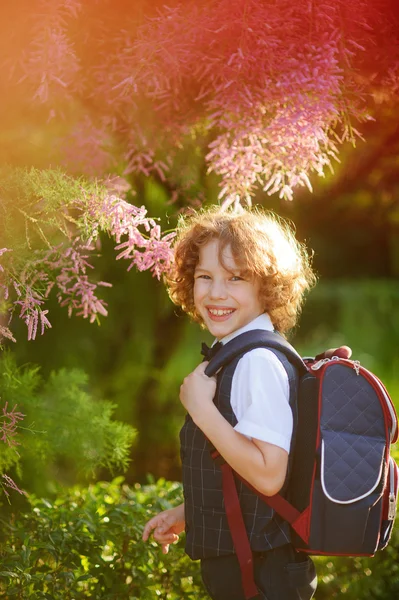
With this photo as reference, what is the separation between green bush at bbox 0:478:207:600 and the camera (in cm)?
250

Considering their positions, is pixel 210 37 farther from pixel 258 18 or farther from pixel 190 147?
pixel 190 147

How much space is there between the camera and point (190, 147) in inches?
122

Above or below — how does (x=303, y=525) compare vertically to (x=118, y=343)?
below

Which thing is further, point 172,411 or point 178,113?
point 172,411

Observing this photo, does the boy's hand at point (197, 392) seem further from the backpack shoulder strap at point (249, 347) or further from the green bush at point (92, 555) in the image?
the green bush at point (92, 555)

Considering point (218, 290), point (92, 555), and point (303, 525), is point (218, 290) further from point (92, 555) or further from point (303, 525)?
point (92, 555)

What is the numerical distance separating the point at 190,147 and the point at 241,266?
1.11m

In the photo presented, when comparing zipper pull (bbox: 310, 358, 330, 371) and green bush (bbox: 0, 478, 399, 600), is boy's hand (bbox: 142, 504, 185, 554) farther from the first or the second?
zipper pull (bbox: 310, 358, 330, 371)

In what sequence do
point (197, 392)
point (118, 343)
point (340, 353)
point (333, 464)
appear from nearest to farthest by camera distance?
1. point (333, 464)
2. point (197, 392)
3. point (340, 353)
4. point (118, 343)

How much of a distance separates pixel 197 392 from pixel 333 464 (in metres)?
0.38

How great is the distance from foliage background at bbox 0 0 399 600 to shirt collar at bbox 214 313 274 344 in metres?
0.65

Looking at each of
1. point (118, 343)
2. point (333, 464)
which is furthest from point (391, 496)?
point (118, 343)

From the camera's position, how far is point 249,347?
6.48ft

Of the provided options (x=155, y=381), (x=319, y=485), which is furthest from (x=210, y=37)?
(x=155, y=381)
